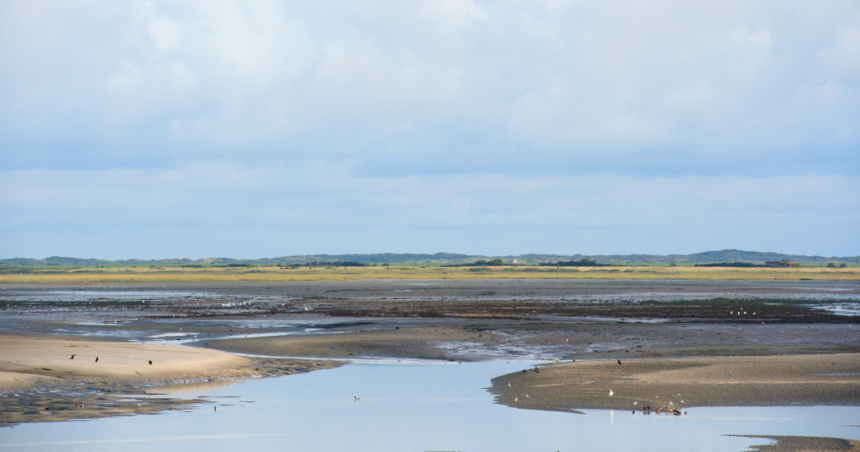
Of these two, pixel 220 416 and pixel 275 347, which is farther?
pixel 275 347

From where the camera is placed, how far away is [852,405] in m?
16.3

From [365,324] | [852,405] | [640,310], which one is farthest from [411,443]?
[640,310]

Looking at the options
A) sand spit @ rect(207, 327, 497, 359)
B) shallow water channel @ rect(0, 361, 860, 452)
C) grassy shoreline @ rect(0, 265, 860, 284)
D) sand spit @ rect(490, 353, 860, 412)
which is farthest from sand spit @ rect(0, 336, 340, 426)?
grassy shoreline @ rect(0, 265, 860, 284)

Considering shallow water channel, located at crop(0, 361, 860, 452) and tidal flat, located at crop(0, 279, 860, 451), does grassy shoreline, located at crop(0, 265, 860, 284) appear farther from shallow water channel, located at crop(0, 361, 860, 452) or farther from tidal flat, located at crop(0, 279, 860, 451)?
shallow water channel, located at crop(0, 361, 860, 452)

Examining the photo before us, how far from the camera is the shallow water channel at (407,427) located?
42.3 feet

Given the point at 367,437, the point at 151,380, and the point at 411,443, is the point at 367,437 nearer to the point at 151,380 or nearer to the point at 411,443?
the point at 411,443

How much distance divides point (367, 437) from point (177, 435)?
3.42 m

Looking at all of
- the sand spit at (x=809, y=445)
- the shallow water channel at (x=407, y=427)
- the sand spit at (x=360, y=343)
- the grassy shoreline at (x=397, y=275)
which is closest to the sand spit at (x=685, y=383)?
the shallow water channel at (x=407, y=427)

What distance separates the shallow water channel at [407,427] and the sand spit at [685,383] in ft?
2.65

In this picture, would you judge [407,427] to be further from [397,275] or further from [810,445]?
[397,275]

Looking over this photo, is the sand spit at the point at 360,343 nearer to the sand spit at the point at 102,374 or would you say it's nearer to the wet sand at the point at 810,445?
the sand spit at the point at 102,374

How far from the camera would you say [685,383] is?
18.9m

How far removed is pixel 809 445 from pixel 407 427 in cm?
706

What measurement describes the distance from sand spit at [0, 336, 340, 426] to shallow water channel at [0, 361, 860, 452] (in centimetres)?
105
